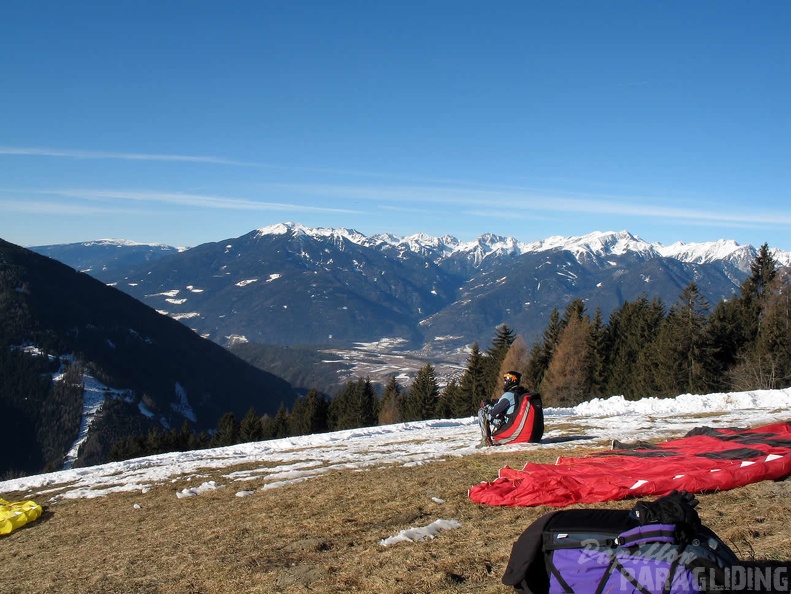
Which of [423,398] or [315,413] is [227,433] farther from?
[423,398]

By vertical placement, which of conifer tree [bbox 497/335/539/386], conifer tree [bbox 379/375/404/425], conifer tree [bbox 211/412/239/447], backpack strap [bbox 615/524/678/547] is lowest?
conifer tree [bbox 211/412/239/447]

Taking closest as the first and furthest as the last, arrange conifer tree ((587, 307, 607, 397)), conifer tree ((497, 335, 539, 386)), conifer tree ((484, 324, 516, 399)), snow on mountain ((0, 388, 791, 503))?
snow on mountain ((0, 388, 791, 503)) → conifer tree ((587, 307, 607, 397)) → conifer tree ((497, 335, 539, 386)) → conifer tree ((484, 324, 516, 399))

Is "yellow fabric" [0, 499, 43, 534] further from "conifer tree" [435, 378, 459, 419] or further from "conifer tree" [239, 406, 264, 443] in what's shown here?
"conifer tree" [239, 406, 264, 443]

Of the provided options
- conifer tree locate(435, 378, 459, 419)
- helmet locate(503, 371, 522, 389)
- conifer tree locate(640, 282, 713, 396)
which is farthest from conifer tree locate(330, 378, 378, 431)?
helmet locate(503, 371, 522, 389)

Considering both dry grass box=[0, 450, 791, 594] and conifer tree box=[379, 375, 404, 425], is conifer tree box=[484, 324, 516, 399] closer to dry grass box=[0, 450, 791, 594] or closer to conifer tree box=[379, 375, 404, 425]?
conifer tree box=[379, 375, 404, 425]

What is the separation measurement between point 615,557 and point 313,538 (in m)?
5.67

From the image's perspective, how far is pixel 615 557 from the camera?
5543mm

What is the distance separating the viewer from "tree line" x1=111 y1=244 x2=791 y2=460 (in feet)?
157

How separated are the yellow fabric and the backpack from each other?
43.5 feet

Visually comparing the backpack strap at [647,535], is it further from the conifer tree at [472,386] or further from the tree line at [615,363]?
the conifer tree at [472,386]

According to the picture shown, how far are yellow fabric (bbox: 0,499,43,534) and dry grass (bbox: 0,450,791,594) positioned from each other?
0.25 meters

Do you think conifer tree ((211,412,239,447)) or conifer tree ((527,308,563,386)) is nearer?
conifer tree ((527,308,563,386))

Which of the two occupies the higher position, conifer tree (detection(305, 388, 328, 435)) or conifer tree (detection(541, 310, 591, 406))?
conifer tree (detection(541, 310, 591, 406))

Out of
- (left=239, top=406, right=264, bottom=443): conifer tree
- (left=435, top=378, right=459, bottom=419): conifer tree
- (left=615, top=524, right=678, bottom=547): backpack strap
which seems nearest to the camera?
(left=615, top=524, right=678, bottom=547): backpack strap
